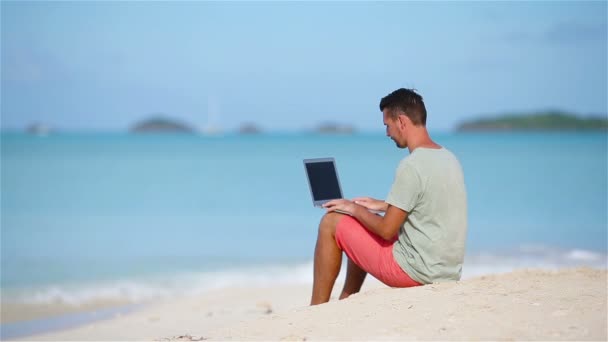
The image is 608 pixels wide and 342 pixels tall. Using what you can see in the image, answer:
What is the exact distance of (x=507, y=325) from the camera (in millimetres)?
3873

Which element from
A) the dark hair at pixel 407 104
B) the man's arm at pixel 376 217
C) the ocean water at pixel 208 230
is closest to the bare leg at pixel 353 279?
the man's arm at pixel 376 217

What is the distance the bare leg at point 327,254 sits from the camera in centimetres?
463

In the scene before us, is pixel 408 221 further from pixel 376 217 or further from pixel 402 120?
pixel 402 120

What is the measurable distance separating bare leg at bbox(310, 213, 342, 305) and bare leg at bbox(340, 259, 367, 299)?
0.24m

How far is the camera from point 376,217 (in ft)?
14.6

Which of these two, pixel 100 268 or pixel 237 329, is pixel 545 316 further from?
pixel 100 268

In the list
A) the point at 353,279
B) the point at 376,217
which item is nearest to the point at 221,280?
the point at 353,279

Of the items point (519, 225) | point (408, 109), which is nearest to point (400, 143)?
point (408, 109)

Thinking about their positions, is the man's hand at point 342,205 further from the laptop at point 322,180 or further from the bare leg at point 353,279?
the bare leg at point 353,279

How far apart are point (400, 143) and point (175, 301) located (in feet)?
13.4

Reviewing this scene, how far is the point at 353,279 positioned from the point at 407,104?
128cm

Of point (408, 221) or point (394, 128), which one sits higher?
point (394, 128)

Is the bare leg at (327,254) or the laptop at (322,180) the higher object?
the laptop at (322,180)

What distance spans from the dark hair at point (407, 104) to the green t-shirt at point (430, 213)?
0.20 meters
